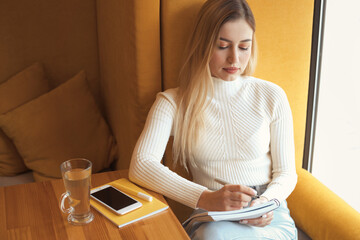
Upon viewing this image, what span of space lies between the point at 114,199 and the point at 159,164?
234mm

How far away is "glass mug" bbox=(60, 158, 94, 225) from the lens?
0.99m

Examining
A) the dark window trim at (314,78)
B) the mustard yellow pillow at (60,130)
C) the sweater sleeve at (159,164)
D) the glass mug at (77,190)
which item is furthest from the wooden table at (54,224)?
the dark window trim at (314,78)

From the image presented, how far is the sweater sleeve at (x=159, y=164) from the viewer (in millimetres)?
1229

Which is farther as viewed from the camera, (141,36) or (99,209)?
(141,36)

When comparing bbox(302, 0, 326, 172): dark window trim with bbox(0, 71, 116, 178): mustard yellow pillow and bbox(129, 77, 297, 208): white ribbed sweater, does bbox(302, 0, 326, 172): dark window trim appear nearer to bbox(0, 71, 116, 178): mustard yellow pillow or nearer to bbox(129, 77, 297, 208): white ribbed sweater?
bbox(129, 77, 297, 208): white ribbed sweater

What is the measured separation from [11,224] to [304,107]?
1289 millimetres

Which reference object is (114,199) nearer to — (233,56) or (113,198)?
(113,198)

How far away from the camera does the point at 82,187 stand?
39.1 inches

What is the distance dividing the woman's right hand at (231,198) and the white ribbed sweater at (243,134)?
234 mm

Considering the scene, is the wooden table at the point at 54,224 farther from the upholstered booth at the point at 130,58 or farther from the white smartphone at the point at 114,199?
the upholstered booth at the point at 130,58

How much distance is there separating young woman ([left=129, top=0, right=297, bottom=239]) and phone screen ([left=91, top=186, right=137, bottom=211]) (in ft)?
0.50

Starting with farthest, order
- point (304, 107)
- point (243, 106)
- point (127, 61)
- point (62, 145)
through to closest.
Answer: point (62, 145), point (304, 107), point (127, 61), point (243, 106)

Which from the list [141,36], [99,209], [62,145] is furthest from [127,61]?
[99,209]

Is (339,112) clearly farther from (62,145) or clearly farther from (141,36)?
(62,145)
